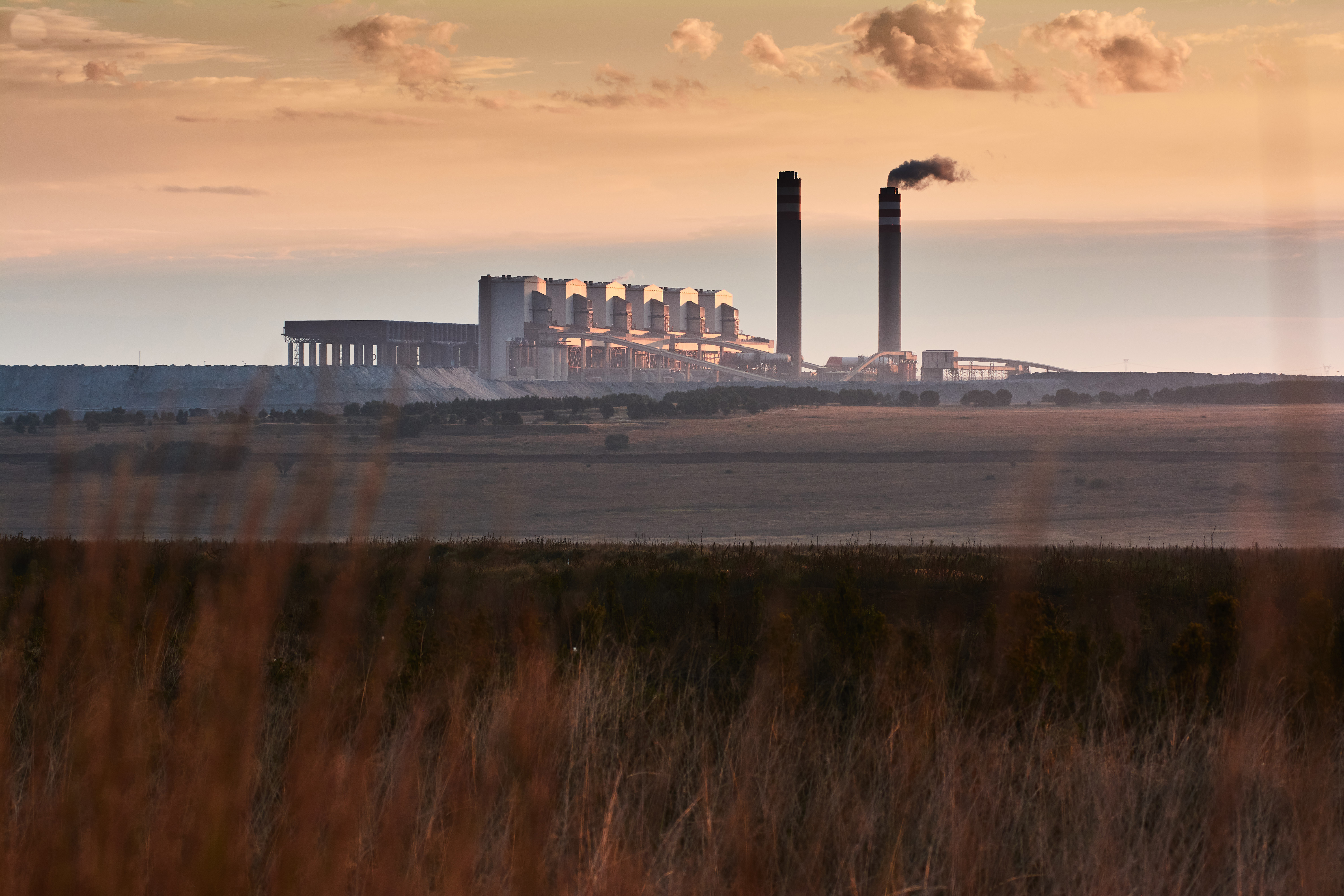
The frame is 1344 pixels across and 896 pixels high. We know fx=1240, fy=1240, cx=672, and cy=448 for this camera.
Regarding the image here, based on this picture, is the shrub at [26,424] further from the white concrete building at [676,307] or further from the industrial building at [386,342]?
the white concrete building at [676,307]

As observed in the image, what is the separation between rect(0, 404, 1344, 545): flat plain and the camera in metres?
35.9

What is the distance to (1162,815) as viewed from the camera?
19.0 ft

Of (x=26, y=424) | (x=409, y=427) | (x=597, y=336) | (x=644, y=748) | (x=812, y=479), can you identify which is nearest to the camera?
(x=644, y=748)

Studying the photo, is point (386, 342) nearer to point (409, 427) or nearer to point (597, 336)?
point (597, 336)

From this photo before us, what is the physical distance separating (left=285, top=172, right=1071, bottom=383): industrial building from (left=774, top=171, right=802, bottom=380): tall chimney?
95 mm

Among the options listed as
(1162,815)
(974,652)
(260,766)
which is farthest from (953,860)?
(974,652)

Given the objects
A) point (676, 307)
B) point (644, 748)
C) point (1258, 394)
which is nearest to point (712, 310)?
point (676, 307)

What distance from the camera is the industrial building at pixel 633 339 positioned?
9394 centimetres

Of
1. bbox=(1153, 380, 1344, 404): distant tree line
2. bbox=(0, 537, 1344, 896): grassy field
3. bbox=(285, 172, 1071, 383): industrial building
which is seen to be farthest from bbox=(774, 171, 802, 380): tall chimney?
bbox=(0, 537, 1344, 896): grassy field

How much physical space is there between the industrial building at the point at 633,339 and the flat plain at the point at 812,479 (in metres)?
36.0

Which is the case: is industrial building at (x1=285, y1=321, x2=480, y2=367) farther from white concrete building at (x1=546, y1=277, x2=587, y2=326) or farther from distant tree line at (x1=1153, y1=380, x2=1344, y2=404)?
distant tree line at (x1=1153, y1=380, x2=1344, y2=404)

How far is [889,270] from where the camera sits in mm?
105688

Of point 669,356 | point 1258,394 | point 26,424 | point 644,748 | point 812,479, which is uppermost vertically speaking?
point 669,356

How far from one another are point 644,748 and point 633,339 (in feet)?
316
